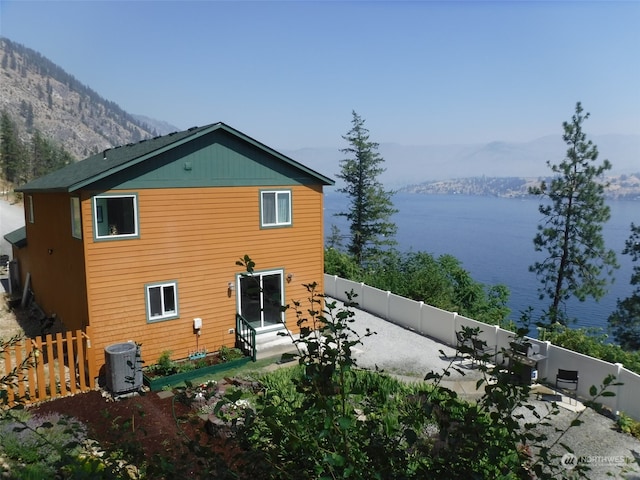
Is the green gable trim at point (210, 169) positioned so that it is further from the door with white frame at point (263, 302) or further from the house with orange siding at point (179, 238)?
the door with white frame at point (263, 302)

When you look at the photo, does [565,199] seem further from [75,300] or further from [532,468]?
[532,468]

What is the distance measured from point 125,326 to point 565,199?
27.2 metres

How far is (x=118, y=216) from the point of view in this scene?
41.4 ft

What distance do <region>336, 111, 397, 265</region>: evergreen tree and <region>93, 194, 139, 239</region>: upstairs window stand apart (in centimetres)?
2662

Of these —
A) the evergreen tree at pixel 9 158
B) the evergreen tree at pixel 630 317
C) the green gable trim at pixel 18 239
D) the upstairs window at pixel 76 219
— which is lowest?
the evergreen tree at pixel 630 317

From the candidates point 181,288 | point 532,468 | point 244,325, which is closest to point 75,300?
point 181,288

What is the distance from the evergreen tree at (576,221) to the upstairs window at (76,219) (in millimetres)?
25418

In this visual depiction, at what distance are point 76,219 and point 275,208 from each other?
576 centimetres

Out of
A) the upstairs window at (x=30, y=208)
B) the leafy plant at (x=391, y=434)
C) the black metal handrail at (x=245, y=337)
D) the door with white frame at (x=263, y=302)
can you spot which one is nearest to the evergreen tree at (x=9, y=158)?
the upstairs window at (x=30, y=208)

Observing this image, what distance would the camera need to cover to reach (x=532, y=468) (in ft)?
8.71

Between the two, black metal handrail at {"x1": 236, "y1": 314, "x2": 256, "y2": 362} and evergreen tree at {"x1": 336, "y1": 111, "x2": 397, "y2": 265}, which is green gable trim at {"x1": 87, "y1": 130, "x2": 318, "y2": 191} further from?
evergreen tree at {"x1": 336, "y1": 111, "x2": 397, "y2": 265}

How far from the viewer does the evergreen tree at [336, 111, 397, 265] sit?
38.2 metres

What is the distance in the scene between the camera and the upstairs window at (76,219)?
39.9 feet

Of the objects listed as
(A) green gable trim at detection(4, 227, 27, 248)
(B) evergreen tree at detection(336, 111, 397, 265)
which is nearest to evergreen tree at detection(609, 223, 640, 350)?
(B) evergreen tree at detection(336, 111, 397, 265)
